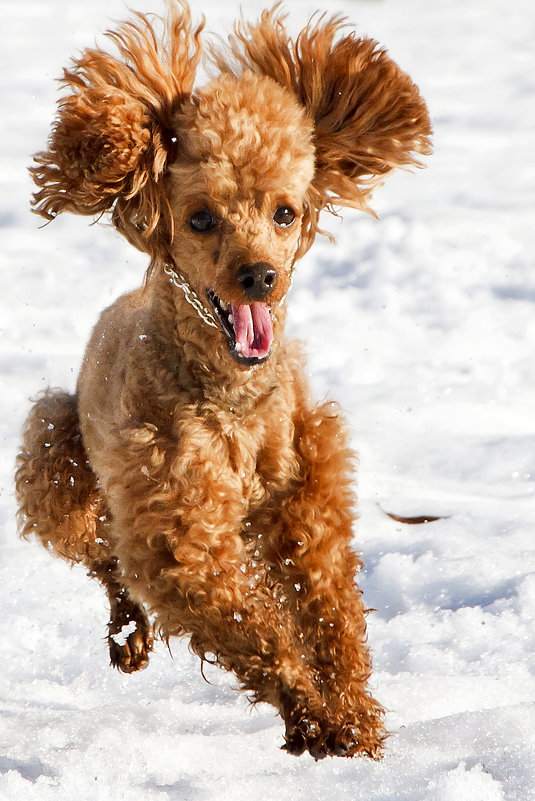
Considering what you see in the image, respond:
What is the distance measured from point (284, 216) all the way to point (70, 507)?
159 cm

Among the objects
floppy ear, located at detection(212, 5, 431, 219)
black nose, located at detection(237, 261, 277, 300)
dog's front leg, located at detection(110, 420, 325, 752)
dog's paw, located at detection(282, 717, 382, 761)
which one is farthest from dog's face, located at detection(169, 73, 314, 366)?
dog's paw, located at detection(282, 717, 382, 761)

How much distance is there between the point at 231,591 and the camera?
325cm

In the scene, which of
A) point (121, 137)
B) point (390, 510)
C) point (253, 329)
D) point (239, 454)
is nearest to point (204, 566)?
point (239, 454)

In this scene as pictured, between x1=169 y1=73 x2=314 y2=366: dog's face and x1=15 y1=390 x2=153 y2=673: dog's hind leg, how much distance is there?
121 cm

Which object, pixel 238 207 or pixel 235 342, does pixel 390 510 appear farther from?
pixel 238 207

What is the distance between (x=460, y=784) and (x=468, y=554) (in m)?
1.71

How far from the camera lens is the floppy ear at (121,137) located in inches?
133

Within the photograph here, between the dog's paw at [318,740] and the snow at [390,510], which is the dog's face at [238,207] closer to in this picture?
the snow at [390,510]

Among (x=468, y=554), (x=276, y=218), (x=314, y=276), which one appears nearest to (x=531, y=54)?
(x=314, y=276)

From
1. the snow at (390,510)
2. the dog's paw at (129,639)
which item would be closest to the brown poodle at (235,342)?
the snow at (390,510)

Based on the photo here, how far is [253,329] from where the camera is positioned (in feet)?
10.8

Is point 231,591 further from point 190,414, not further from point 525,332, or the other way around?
point 525,332

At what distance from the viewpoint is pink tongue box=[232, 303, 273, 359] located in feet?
10.7

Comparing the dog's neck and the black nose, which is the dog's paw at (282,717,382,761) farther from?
the black nose
